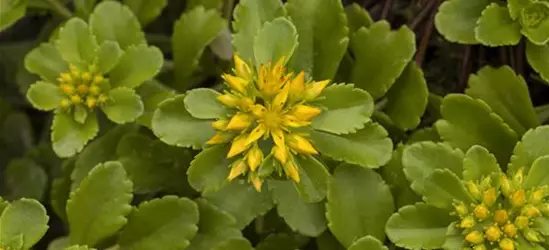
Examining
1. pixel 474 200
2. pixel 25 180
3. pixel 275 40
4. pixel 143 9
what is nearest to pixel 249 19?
pixel 275 40

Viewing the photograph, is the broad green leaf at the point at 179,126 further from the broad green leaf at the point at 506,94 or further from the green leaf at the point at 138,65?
the broad green leaf at the point at 506,94

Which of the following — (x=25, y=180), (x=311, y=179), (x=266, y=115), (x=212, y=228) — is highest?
(x=266, y=115)

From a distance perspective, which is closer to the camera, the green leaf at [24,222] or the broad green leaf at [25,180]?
the green leaf at [24,222]

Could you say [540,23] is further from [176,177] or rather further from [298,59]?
[176,177]

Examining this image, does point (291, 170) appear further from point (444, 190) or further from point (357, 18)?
point (357, 18)

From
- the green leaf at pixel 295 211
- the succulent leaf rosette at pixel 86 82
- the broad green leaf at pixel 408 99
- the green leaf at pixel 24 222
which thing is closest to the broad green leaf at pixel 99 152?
the succulent leaf rosette at pixel 86 82

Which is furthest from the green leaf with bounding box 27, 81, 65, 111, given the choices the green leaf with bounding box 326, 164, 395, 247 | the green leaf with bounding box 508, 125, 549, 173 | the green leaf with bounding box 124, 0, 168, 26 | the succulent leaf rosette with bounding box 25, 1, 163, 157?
the green leaf with bounding box 508, 125, 549, 173
